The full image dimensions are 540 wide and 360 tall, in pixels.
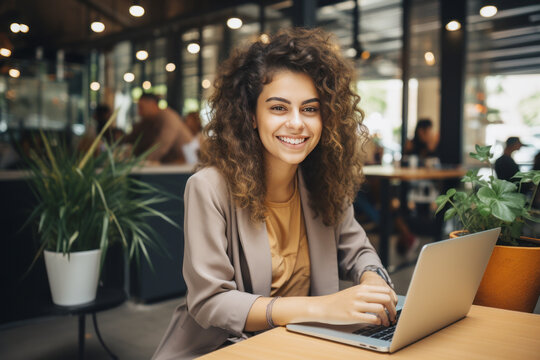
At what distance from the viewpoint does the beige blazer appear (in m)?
1.17

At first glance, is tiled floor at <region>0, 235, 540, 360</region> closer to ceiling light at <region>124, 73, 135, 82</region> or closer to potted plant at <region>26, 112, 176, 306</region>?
potted plant at <region>26, 112, 176, 306</region>

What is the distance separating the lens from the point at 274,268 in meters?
1.41

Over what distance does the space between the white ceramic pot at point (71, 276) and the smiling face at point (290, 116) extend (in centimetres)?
138

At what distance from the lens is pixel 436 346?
2.94 ft

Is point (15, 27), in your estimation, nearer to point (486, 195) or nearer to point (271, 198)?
point (271, 198)

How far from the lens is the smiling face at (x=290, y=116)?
4.47 ft

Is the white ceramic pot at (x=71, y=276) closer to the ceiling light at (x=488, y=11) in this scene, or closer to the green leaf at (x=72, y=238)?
the green leaf at (x=72, y=238)

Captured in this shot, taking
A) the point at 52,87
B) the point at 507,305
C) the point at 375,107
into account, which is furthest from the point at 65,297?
the point at 375,107

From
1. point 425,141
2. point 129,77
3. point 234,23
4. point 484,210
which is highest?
point 234,23

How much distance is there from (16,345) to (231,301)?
8.00 ft

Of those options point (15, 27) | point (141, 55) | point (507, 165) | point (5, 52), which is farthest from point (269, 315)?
point (141, 55)

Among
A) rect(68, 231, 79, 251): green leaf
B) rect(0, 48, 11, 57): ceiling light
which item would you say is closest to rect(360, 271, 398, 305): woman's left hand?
rect(68, 231, 79, 251): green leaf

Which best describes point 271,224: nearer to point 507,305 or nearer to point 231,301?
point 231,301

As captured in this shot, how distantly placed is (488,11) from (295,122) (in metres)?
5.10
